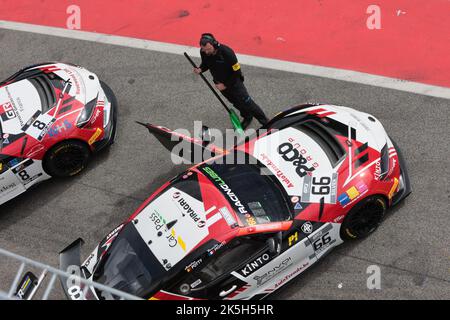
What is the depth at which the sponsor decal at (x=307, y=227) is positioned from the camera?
269 inches

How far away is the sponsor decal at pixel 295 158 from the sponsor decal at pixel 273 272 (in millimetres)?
1062

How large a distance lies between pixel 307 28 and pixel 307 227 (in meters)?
4.98

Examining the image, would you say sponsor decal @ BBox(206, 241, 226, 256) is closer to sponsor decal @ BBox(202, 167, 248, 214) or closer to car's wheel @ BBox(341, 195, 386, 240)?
sponsor decal @ BBox(202, 167, 248, 214)

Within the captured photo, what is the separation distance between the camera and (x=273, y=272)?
6852 mm

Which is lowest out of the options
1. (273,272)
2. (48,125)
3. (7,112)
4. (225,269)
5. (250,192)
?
(273,272)

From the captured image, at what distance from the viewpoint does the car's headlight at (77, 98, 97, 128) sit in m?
8.80

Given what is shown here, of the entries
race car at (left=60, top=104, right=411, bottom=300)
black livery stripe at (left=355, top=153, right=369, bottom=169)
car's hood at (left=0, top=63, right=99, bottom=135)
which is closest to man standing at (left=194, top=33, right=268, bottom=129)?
race car at (left=60, top=104, right=411, bottom=300)

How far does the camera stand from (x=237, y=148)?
769 centimetres

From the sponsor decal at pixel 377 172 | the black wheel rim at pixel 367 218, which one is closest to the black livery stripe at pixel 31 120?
the black wheel rim at pixel 367 218

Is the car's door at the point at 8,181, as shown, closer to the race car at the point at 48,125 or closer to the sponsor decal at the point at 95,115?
the race car at the point at 48,125

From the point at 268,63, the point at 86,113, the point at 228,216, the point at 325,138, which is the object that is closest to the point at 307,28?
the point at 268,63

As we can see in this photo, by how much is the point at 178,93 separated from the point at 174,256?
13.9 ft

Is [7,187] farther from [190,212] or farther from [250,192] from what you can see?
[250,192]

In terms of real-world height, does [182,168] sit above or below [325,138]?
below
